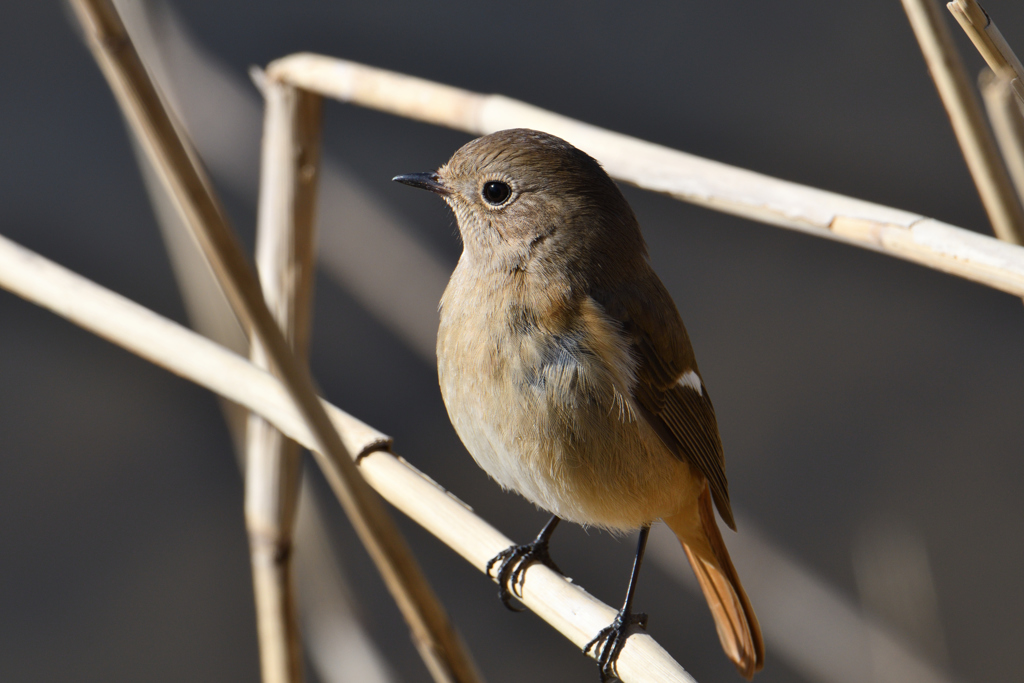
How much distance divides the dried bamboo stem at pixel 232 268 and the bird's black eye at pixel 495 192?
0.77 meters

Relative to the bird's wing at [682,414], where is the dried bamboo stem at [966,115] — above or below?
above

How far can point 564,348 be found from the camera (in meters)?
1.39

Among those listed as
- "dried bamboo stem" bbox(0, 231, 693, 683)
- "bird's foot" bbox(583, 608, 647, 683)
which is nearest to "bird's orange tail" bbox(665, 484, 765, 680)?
"bird's foot" bbox(583, 608, 647, 683)

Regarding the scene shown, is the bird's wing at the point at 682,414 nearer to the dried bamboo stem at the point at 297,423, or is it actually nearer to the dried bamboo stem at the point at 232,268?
the dried bamboo stem at the point at 297,423

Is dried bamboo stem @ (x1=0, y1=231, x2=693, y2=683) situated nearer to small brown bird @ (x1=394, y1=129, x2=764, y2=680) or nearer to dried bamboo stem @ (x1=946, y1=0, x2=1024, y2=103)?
small brown bird @ (x1=394, y1=129, x2=764, y2=680)

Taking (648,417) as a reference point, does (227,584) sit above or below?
below

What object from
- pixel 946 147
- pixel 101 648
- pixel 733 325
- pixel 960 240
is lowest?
pixel 101 648

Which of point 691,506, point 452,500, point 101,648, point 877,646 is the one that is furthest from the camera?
point 101,648

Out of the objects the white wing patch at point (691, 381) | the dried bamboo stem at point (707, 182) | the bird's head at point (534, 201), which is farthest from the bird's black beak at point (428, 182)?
the white wing patch at point (691, 381)

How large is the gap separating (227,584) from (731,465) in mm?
2138

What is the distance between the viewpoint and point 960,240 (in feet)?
3.50

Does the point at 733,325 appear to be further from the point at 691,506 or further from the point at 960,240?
the point at 960,240

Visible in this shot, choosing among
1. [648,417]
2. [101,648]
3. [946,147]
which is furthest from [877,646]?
[101,648]

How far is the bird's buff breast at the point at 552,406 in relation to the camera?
139 cm
